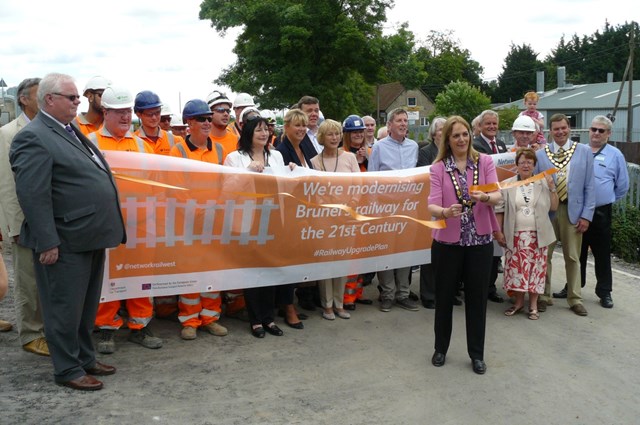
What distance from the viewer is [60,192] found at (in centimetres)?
465

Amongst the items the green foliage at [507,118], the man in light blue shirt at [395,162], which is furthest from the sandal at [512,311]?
the green foliage at [507,118]

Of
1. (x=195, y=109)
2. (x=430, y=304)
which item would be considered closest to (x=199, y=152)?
(x=195, y=109)

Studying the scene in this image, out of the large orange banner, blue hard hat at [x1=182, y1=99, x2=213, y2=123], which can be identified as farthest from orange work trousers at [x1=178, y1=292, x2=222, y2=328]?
blue hard hat at [x1=182, y1=99, x2=213, y2=123]

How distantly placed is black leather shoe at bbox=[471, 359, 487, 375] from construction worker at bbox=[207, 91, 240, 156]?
325 centimetres

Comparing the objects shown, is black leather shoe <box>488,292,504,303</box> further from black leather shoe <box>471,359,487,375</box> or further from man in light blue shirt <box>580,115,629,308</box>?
black leather shoe <box>471,359,487,375</box>

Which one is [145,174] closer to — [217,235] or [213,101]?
[217,235]

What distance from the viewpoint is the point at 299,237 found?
6578mm

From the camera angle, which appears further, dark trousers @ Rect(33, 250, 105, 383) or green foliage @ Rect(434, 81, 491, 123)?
green foliage @ Rect(434, 81, 491, 123)

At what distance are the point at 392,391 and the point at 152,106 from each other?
348 centimetres

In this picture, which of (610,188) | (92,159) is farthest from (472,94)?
(92,159)

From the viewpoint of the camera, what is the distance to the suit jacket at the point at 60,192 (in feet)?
14.8

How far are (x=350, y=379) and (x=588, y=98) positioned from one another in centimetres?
6270

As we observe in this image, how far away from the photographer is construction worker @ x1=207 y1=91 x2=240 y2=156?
22.5ft

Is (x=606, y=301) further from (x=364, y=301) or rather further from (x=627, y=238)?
(x=627, y=238)
